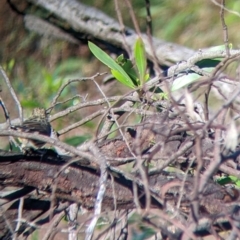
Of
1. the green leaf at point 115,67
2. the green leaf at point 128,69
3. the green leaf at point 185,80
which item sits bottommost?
the green leaf at point 185,80

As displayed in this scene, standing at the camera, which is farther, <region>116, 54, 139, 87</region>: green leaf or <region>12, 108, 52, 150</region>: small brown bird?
<region>116, 54, 139, 87</region>: green leaf

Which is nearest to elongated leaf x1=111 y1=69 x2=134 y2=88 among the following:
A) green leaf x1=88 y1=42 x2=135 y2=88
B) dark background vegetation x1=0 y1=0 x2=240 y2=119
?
green leaf x1=88 y1=42 x2=135 y2=88

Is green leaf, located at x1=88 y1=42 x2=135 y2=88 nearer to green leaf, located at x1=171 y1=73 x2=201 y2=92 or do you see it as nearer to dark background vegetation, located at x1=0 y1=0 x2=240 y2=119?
green leaf, located at x1=171 y1=73 x2=201 y2=92

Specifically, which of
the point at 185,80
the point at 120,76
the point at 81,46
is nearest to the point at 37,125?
the point at 120,76

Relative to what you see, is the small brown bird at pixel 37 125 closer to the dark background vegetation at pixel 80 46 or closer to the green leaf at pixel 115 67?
the green leaf at pixel 115 67

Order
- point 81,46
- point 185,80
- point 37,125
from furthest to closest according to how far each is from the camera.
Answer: point 81,46 < point 185,80 < point 37,125

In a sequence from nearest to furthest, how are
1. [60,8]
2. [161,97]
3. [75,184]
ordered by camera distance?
[75,184] < [161,97] < [60,8]

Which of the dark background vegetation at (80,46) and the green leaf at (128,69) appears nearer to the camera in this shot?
the green leaf at (128,69)

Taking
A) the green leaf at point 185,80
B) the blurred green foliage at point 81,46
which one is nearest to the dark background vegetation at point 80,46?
the blurred green foliage at point 81,46

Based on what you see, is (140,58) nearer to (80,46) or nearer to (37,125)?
(37,125)

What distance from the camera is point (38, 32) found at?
3736mm

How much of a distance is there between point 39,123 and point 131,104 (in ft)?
1.00

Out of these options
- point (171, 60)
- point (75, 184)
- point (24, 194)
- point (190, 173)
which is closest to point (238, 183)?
point (190, 173)

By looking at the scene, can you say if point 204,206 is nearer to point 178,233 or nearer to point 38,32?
point 178,233
